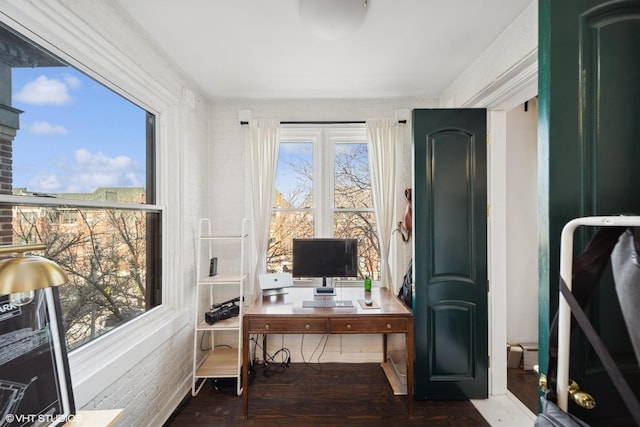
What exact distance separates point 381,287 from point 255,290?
4.03 feet

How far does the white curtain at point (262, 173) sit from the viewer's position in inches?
103

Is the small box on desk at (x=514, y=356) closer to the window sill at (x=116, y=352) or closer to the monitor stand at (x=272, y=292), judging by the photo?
the monitor stand at (x=272, y=292)

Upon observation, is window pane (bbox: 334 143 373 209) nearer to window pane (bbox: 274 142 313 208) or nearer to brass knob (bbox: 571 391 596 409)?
window pane (bbox: 274 142 313 208)

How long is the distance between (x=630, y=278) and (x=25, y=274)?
1.56 metres

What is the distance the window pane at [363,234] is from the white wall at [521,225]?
1.29m

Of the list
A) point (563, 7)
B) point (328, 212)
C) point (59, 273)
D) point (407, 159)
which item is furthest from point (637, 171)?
point (328, 212)

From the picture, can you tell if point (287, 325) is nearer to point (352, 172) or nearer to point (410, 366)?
point (410, 366)

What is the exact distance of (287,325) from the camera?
197 cm

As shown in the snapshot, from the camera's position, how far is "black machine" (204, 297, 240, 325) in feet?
7.31

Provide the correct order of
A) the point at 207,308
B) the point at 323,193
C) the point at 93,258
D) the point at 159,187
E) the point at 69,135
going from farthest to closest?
the point at 323,193 < the point at 207,308 < the point at 159,187 < the point at 93,258 < the point at 69,135

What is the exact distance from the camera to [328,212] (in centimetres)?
278

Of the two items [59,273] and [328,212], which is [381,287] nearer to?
[328,212]

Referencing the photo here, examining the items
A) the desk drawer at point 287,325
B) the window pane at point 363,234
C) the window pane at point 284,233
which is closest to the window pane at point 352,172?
the window pane at point 363,234

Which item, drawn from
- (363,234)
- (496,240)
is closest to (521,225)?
(496,240)
